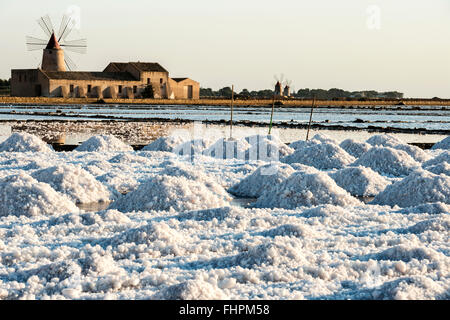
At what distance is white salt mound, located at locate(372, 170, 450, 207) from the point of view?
30.2 feet

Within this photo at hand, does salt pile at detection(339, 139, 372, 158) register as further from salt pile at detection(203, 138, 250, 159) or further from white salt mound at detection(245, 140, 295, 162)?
salt pile at detection(203, 138, 250, 159)

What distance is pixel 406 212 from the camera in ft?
27.3

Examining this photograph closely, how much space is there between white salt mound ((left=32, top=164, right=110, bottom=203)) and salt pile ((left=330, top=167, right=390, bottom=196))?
366cm

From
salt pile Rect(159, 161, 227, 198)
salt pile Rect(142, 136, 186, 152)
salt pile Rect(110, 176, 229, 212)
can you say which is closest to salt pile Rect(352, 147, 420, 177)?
salt pile Rect(159, 161, 227, 198)

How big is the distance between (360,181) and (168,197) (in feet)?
11.4

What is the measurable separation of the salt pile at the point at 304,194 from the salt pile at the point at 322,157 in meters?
3.98

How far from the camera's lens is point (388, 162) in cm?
1281

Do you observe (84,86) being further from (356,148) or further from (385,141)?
(356,148)

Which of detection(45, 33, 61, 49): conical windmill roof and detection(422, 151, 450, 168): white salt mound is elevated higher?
detection(45, 33, 61, 49): conical windmill roof

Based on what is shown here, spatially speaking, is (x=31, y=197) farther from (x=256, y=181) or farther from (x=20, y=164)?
(x=20, y=164)

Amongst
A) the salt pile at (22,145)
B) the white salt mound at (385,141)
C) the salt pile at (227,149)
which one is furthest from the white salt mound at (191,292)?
the white salt mound at (385,141)

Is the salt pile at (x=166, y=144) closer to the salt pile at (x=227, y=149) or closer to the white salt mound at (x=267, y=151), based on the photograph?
the salt pile at (x=227, y=149)
